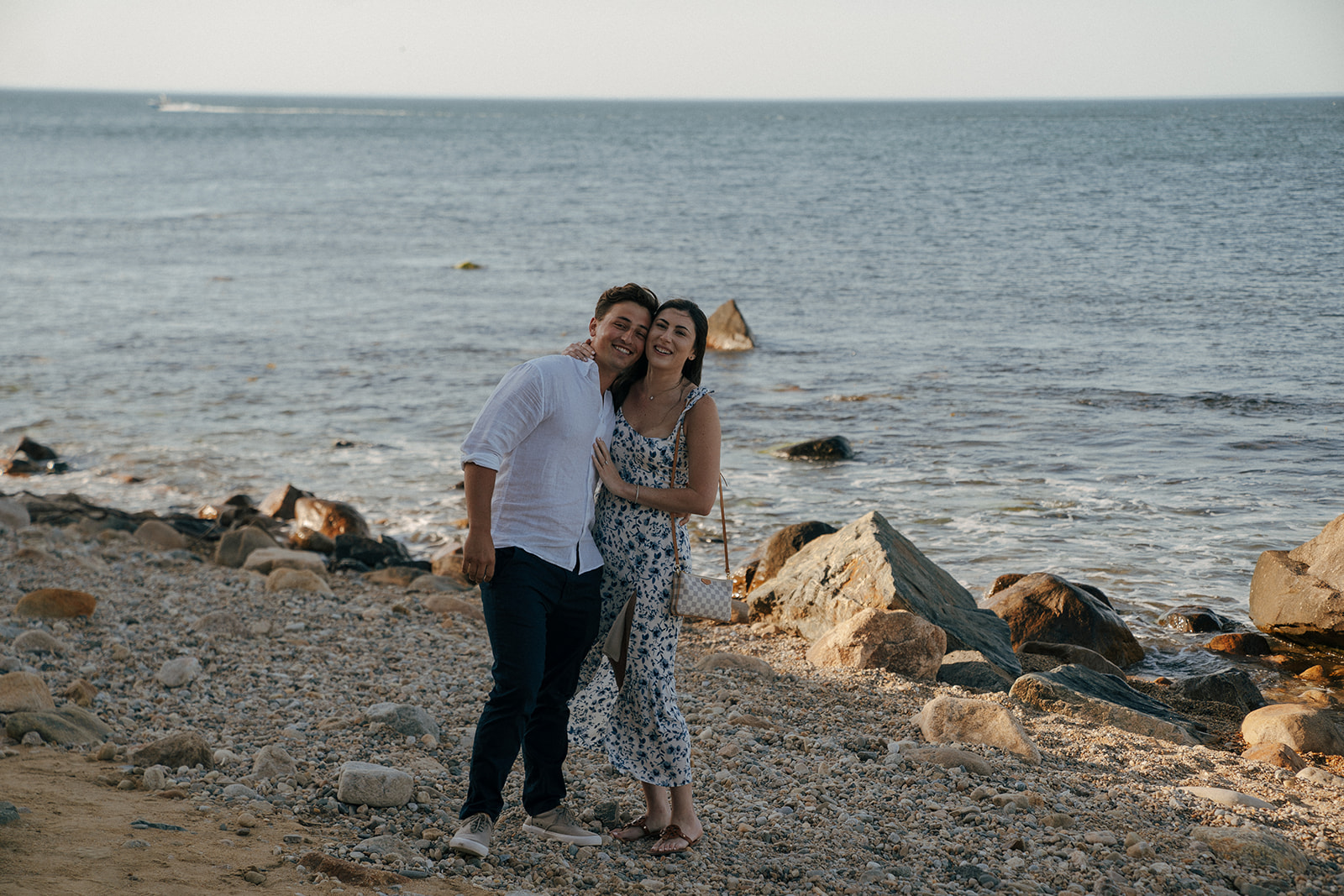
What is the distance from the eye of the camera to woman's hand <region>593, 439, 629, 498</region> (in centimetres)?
400

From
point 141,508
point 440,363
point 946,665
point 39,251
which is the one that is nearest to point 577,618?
point 946,665

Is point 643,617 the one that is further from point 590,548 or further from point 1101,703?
point 1101,703

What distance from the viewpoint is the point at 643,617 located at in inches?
160

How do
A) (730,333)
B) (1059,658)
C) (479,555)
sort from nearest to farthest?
(479,555)
(1059,658)
(730,333)

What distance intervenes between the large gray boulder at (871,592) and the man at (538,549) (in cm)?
363

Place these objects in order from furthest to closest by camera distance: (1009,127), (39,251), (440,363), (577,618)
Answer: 1. (1009,127)
2. (39,251)
3. (440,363)
4. (577,618)

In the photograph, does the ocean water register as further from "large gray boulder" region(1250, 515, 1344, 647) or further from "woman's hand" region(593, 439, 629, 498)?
"woman's hand" region(593, 439, 629, 498)

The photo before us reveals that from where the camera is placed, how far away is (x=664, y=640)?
4113 millimetres

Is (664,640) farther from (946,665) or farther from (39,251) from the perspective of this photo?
(39,251)

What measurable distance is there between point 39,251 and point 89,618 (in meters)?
30.2

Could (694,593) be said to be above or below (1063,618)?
above

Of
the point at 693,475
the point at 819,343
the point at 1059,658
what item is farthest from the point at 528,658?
the point at 819,343

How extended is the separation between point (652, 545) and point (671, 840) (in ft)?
3.97

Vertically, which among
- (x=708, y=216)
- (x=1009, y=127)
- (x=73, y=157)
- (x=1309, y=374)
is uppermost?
(x=1009, y=127)
